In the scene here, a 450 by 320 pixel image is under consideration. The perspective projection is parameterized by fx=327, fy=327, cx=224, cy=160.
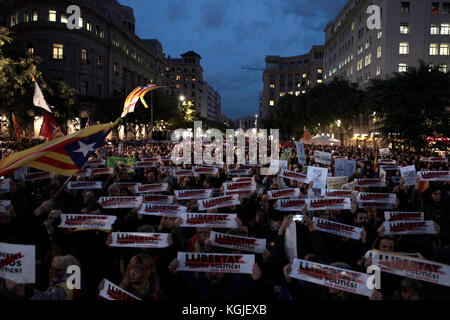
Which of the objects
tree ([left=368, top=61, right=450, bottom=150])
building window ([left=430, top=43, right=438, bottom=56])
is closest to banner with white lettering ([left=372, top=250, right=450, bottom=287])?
tree ([left=368, top=61, right=450, bottom=150])

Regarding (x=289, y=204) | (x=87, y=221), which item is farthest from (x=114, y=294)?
(x=289, y=204)

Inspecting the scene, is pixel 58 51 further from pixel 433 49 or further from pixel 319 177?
pixel 433 49

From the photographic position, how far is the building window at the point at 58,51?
5397 cm

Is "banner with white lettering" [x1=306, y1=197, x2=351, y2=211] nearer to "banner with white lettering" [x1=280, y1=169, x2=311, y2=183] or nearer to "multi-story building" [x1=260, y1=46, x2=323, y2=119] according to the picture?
"banner with white lettering" [x1=280, y1=169, x2=311, y2=183]

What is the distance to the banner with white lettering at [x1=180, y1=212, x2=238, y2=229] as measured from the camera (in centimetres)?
477

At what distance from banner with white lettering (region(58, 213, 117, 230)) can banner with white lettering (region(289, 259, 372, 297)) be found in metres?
2.89

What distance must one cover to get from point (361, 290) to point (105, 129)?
5.38 m

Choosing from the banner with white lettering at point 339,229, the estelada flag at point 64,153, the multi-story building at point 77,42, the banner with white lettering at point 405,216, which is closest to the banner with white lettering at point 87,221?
→ the estelada flag at point 64,153

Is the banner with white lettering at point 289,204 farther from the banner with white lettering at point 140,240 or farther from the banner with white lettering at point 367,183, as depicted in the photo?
the banner with white lettering at point 367,183

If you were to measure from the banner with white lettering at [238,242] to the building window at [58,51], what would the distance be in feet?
195

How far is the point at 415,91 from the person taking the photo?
2208cm

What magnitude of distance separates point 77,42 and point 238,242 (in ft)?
199

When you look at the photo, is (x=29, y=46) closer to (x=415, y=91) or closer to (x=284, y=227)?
(x=415, y=91)
